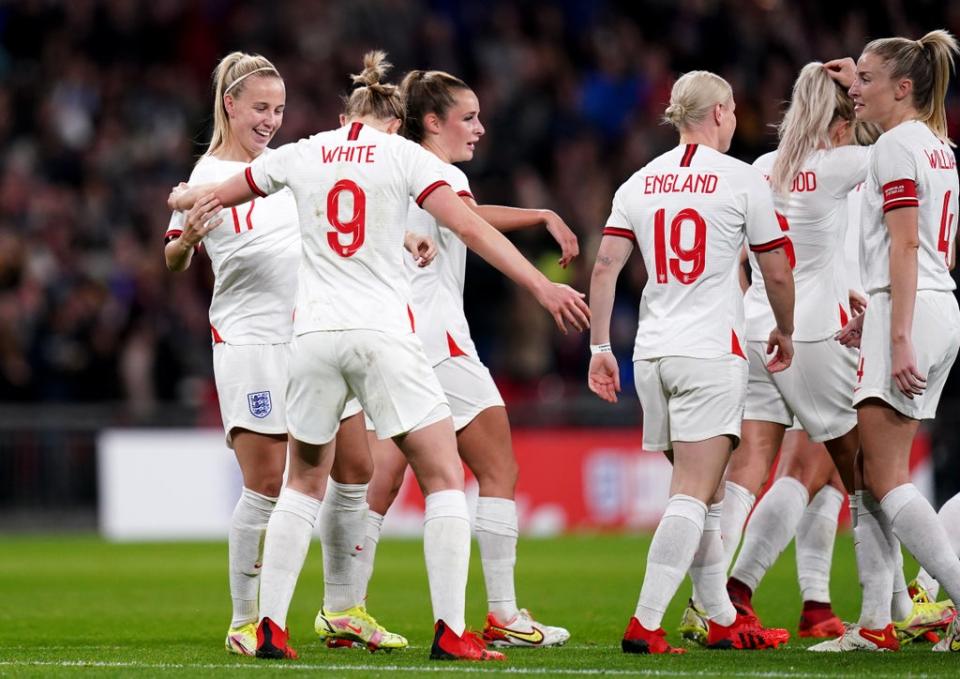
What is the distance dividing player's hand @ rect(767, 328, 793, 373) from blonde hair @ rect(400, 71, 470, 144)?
1.94m

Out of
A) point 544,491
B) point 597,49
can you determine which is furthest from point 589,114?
point 544,491

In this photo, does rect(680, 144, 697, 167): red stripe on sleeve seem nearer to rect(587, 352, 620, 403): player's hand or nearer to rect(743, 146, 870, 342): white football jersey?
rect(743, 146, 870, 342): white football jersey

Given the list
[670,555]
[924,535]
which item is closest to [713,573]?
[670,555]

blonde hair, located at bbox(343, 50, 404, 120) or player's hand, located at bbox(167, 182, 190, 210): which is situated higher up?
blonde hair, located at bbox(343, 50, 404, 120)

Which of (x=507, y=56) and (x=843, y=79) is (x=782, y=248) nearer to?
(x=843, y=79)

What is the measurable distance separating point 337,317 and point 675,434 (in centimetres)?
162

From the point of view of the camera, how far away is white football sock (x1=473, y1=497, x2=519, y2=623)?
24.7 ft

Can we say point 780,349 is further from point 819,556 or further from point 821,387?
point 819,556

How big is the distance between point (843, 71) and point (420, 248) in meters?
2.30

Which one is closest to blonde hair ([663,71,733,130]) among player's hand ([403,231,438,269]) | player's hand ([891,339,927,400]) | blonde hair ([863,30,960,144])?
blonde hair ([863,30,960,144])

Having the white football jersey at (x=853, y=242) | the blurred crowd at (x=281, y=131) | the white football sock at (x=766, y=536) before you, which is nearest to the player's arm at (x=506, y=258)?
the white football sock at (x=766, y=536)

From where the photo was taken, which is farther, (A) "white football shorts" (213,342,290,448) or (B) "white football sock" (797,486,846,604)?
(B) "white football sock" (797,486,846,604)

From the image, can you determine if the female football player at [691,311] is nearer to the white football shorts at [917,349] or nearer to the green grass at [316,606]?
the white football shorts at [917,349]

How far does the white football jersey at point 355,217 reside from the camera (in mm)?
6402
